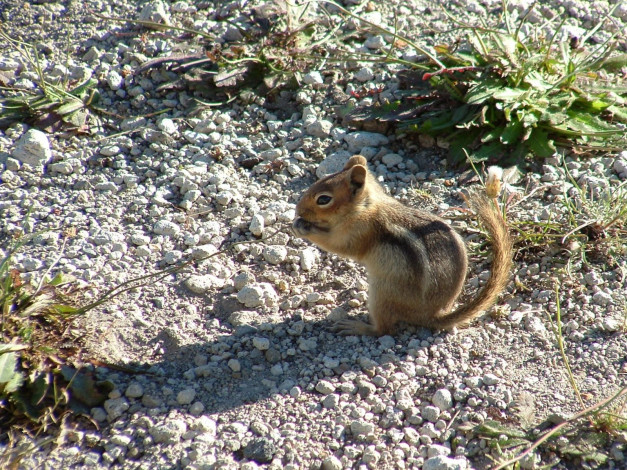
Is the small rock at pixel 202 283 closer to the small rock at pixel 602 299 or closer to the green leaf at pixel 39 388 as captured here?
the green leaf at pixel 39 388

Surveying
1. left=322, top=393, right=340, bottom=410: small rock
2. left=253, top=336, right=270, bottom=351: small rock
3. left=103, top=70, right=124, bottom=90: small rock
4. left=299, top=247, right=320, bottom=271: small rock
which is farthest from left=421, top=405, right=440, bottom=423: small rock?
left=103, top=70, right=124, bottom=90: small rock

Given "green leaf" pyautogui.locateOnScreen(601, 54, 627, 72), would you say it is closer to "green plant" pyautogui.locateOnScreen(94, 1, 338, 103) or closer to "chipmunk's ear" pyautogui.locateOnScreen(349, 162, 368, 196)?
"green plant" pyautogui.locateOnScreen(94, 1, 338, 103)

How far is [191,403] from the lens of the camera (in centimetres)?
324

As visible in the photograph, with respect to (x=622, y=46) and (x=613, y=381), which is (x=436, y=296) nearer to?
(x=613, y=381)

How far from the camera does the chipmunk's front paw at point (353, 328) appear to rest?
12.5 feet

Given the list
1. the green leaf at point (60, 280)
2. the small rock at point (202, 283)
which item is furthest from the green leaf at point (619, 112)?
the green leaf at point (60, 280)

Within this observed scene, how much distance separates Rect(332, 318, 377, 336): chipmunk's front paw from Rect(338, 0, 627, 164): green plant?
5.27 feet

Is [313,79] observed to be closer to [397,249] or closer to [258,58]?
[258,58]

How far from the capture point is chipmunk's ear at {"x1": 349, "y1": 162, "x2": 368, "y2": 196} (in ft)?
12.8

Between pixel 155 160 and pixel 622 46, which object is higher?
pixel 622 46

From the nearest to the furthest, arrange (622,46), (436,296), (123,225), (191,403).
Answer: (191,403), (436,296), (123,225), (622,46)

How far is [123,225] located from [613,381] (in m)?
3.21

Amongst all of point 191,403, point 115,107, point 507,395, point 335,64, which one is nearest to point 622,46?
point 335,64

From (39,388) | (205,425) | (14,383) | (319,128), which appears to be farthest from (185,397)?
(319,128)
